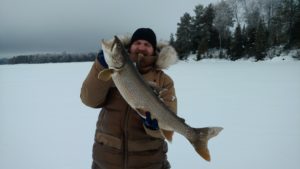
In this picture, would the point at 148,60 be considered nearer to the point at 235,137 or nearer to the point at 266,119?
the point at 235,137

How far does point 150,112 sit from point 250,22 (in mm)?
40865

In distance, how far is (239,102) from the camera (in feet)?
26.2

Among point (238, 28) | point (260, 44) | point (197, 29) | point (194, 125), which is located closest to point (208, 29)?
point (197, 29)

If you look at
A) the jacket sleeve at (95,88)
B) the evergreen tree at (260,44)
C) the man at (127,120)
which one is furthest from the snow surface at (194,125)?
the evergreen tree at (260,44)

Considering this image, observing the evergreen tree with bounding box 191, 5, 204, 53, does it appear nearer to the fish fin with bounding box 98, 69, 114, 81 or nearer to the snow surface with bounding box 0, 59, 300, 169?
the snow surface with bounding box 0, 59, 300, 169

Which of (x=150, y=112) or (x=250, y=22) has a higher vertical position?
(x=250, y=22)

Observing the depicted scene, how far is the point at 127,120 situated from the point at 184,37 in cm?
4067

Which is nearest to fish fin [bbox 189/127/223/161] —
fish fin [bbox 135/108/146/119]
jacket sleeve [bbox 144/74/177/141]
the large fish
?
the large fish

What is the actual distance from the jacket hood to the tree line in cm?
3204

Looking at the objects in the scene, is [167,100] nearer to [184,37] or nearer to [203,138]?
[203,138]

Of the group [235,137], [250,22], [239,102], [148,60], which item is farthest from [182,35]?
[148,60]

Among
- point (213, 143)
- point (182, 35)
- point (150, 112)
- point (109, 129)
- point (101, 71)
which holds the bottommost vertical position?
point (213, 143)

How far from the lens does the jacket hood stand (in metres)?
2.54

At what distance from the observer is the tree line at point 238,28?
34781mm
